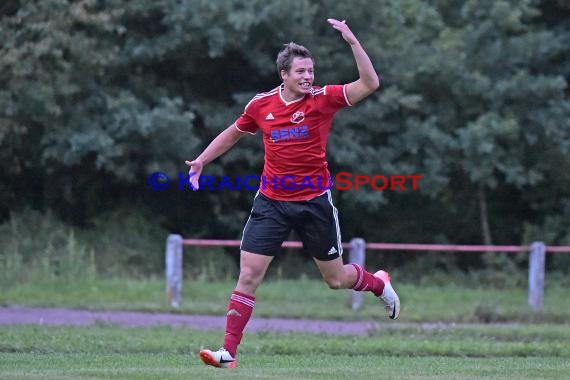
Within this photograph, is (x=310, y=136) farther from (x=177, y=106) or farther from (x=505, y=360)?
(x=177, y=106)

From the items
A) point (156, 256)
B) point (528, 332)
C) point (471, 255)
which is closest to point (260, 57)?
point (156, 256)

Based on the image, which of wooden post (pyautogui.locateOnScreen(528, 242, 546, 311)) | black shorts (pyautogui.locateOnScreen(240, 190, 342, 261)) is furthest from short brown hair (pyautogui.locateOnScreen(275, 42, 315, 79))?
wooden post (pyautogui.locateOnScreen(528, 242, 546, 311))

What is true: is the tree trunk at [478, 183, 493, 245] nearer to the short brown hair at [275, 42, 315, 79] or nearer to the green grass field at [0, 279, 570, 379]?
the green grass field at [0, 279, 570, 379]

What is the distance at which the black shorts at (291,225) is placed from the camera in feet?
27.6

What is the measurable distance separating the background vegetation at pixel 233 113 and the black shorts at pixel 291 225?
A: 413 inches

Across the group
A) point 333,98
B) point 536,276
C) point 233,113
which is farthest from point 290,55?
point 233,113

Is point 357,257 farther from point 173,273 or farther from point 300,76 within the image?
point 300,76

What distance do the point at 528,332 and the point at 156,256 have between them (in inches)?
353

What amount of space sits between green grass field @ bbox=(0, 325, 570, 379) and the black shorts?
98 centimetres

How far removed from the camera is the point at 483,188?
21766mm

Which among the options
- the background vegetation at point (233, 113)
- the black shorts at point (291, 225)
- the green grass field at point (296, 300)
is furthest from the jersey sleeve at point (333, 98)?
the background vegetation at point (233, 113)

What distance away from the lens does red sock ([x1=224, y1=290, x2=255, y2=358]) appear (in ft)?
27.3

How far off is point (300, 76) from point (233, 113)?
1191 cm

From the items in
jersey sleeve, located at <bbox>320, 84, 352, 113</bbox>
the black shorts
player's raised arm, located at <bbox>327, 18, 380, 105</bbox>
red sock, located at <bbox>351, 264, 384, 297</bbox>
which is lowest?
red sock, located at <bbox>351, 264, 384, 297</bbox>
